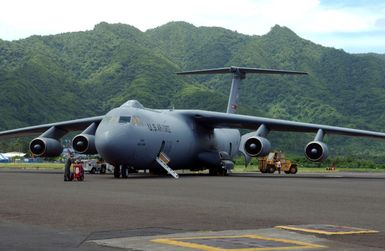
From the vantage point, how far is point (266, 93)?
16788 centimetres

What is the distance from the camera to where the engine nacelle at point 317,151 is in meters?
36.2

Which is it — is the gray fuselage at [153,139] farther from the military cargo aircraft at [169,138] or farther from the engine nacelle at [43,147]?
the engine nacelle at [43,147]

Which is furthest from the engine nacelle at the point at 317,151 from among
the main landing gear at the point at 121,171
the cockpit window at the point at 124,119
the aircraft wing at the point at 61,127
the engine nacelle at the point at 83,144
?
the aircraft wing at the point at 61,127

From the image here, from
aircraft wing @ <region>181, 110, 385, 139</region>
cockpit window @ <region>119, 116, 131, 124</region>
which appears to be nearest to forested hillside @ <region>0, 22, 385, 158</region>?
aircraft wing @ <region>181, 110, 385, 139</region>

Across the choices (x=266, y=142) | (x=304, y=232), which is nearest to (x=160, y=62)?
(x=266, y=142)

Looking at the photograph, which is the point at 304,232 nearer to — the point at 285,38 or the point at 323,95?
the point at 323,95

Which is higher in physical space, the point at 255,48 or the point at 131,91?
the point at 255,48

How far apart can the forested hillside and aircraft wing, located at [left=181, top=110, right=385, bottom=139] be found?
293 ft

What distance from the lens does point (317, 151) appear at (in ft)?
119

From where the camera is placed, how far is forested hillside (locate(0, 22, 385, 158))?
139 m

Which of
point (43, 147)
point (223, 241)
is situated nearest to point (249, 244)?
point (223, 241)

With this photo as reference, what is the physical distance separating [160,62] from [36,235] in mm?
160192

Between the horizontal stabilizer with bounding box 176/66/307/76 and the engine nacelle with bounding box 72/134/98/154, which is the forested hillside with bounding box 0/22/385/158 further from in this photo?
the engine nacelle with bounding box 72/134/98/154

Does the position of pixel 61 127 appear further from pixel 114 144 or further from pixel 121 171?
pixel 114 144
